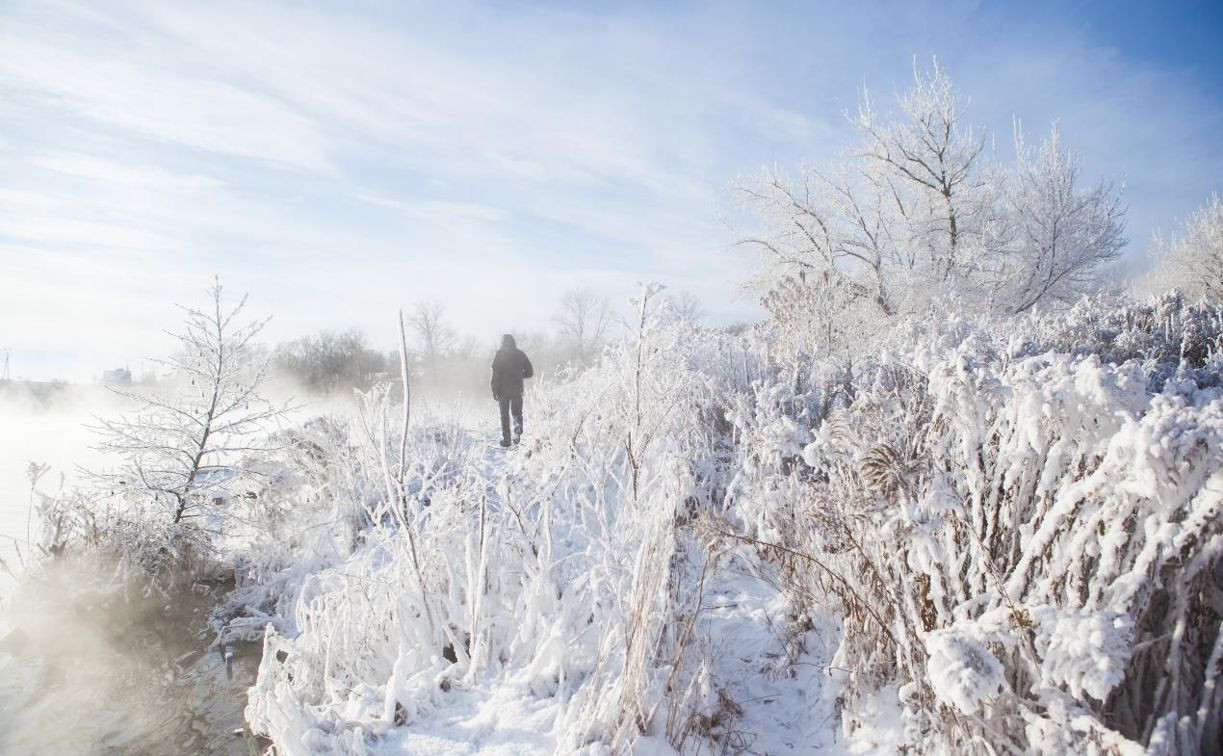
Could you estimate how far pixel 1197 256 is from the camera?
78.1 feet

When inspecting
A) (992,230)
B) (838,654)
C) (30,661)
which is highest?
(992,230)

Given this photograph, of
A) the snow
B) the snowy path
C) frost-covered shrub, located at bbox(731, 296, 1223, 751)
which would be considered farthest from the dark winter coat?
frost-covered shrub, located at bbox(731, 296, 1223, 751)

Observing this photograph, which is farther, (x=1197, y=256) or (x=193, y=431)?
(x=1197, y=256)

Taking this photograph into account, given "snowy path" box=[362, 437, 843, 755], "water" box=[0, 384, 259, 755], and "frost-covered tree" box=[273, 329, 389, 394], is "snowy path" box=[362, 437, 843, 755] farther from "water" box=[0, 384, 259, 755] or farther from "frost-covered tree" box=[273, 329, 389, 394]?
"frost-covered tree" box=[273, 329, 389, 394]

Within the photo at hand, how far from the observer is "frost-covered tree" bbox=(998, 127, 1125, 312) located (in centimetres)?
1552

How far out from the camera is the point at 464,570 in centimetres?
341

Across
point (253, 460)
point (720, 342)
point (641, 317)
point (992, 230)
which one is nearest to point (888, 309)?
point (992, 230)

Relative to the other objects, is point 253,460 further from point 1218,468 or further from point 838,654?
point 1218,468

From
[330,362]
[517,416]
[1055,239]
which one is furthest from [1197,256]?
[330,362]

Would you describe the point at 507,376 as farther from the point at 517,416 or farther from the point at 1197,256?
the point at 1197,256

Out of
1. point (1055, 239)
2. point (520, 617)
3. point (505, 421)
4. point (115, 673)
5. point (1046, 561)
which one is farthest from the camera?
point (1055, 239)

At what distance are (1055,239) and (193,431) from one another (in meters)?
19.2

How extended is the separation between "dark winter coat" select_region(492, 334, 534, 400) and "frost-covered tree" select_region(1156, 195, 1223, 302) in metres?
25.2

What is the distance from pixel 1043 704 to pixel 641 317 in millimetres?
3591
